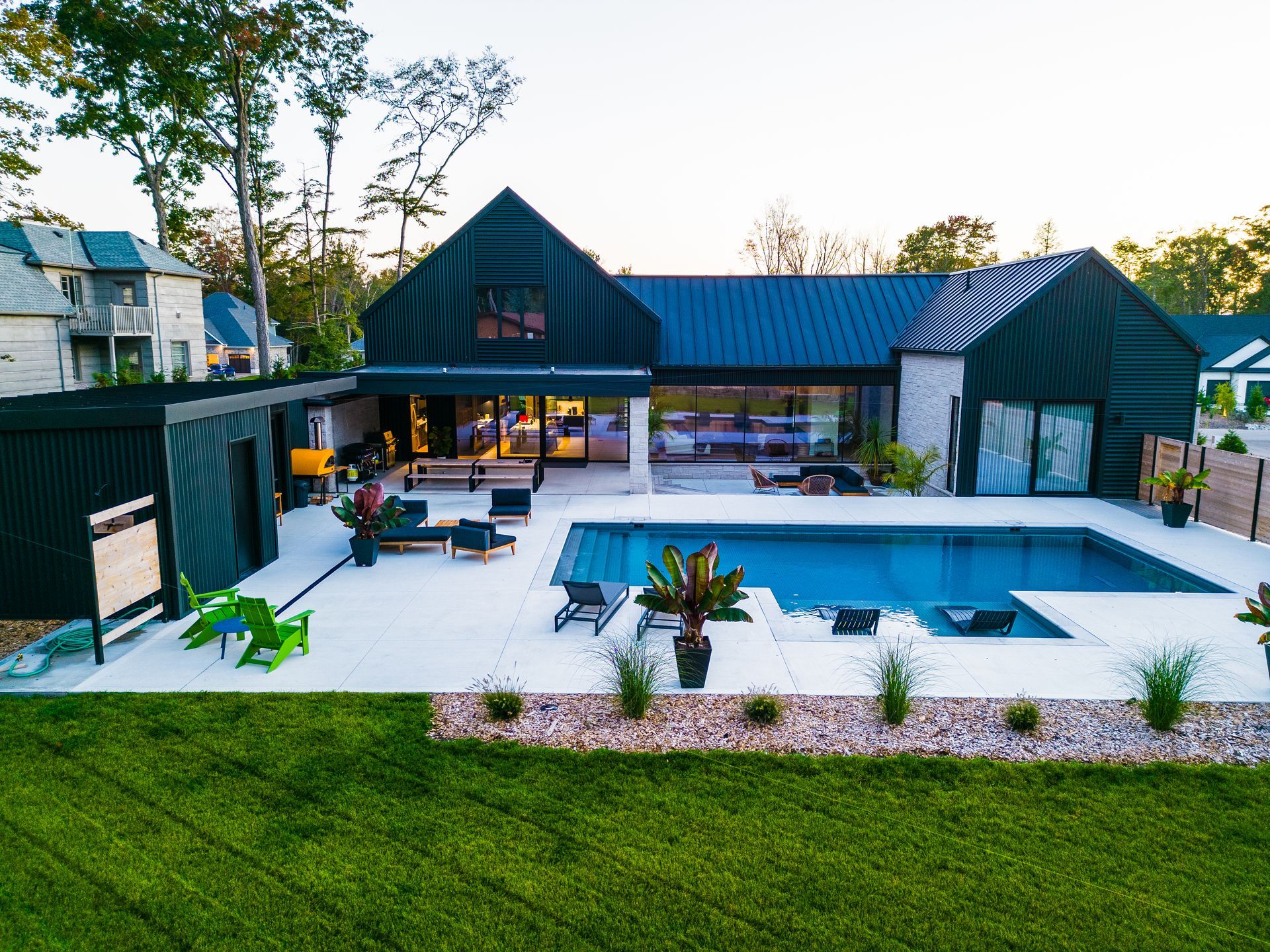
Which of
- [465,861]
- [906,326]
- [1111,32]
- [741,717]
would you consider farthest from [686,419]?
[465,861]

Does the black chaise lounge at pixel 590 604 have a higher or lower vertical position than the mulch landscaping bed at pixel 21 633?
higher

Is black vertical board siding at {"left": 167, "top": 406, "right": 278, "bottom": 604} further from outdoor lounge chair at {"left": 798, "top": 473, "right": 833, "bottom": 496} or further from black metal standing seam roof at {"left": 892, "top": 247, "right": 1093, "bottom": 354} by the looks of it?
black metal standing seam roof at {"left": 892, "top": 247, "right": 1093, "bottom": 354}

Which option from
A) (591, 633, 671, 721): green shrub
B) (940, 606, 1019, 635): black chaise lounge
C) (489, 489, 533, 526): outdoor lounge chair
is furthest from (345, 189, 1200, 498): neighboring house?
(591, 633, 671, 721): green shrub

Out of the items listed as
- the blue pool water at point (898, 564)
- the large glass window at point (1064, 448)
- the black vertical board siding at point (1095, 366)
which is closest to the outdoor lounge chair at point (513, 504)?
the blue pool water at point (898, 564)

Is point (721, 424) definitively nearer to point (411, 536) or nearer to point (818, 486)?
point (818, 486)

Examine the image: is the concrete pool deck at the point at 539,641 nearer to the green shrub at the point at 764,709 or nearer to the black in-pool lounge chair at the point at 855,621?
the black in-pool lounge chair at the point at 855,621

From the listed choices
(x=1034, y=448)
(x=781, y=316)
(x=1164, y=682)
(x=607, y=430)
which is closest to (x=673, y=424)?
(x=607, y=430)

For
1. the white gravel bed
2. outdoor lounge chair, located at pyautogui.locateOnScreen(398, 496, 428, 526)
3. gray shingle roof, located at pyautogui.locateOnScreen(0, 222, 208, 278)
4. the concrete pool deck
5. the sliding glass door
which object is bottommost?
the white gravel bed
